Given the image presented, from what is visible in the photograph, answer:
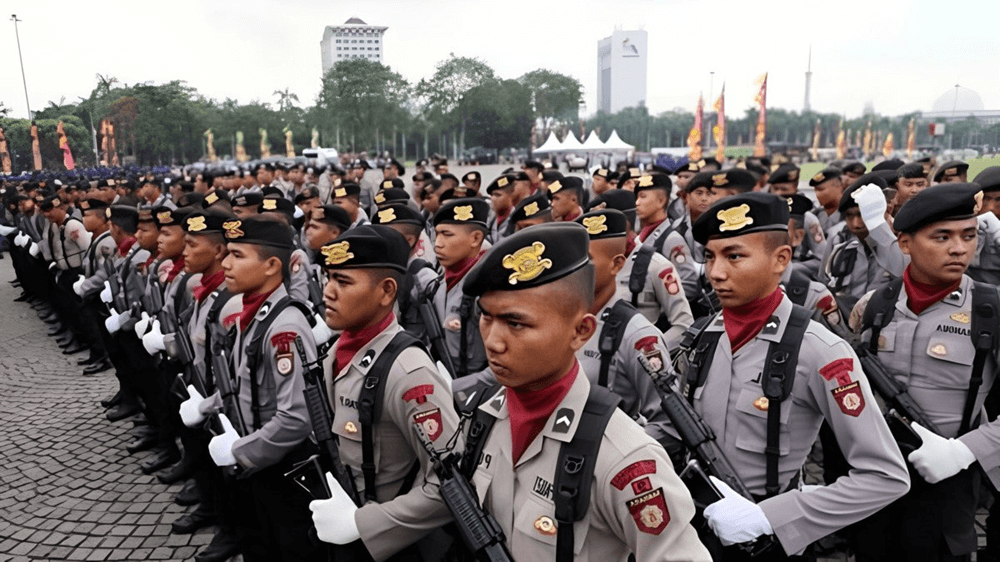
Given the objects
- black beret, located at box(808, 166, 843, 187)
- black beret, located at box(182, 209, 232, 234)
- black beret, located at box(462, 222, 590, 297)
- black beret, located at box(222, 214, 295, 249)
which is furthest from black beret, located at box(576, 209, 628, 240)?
black beret, located at box(808, 166, 843, 187)

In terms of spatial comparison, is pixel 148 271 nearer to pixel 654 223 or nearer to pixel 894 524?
pixel 654 223

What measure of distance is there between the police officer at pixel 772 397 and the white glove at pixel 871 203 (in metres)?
2.31

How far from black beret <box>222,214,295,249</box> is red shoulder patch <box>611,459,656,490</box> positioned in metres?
2.90

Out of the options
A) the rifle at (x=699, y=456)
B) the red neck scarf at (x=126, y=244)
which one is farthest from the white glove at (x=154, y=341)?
the rifle at (x=699, y=456)

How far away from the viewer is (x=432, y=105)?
6581cm

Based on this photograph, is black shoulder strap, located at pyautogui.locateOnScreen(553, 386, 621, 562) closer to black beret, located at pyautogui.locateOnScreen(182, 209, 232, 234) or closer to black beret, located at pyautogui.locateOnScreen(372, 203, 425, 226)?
black beret, located at pyautogui.locateOnScreen(182, 209, 232, 234)

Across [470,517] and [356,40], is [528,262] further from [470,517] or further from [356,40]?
[356,40]

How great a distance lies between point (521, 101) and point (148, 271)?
212ft

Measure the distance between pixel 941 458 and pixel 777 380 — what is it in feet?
3.26

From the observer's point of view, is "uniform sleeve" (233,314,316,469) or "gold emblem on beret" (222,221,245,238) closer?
"uniform sleeve" (233,314,316,469)

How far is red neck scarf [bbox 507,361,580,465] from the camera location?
189cm

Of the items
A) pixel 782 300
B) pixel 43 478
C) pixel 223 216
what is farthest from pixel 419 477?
pixel 43 478

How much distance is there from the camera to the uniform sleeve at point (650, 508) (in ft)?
5.47

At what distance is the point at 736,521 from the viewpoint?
231 centimetres
